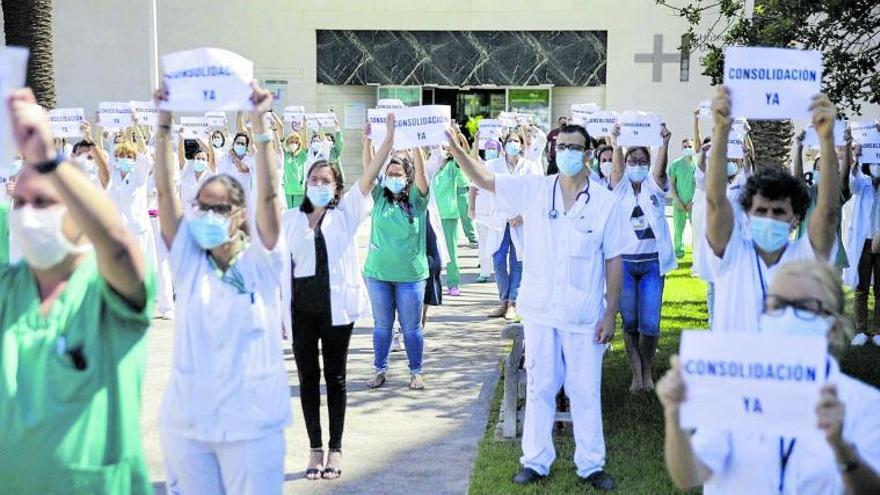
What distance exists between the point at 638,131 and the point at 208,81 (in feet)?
18.2

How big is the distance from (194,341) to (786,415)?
226 centimetres

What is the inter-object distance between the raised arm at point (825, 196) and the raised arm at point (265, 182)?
2218 millimetres

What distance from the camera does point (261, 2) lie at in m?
31.3

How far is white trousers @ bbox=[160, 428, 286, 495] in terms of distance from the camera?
4.21 metres

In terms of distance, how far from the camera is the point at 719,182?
4.52m

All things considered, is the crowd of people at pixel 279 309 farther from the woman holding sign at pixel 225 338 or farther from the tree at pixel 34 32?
the tree at pixel 34 32

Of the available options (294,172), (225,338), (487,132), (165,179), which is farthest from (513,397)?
(294,172)

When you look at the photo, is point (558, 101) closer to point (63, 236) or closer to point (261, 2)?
point (261, 2)

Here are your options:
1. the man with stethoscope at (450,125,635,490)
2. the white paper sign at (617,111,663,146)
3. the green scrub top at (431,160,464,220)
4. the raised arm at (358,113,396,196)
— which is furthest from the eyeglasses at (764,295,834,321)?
the green scrub top at (431,160,464,220)

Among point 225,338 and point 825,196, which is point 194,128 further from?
point 825,196

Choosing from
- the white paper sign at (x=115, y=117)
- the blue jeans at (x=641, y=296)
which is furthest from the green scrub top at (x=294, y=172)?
the blue jeans at (x=641, y=296)

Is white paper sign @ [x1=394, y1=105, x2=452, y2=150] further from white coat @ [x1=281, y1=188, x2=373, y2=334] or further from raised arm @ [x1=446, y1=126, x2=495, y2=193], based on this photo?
raised arm @ [x1=446, y1=126, x2=495, y2=193]

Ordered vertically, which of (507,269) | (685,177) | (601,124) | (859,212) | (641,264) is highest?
(601,124)

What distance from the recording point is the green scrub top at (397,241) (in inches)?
340
